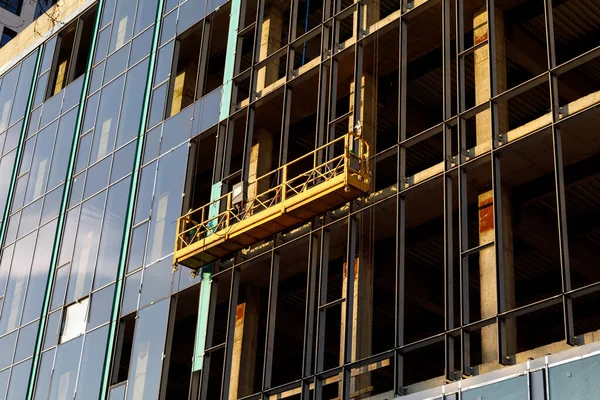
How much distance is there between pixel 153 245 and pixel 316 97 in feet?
24.1

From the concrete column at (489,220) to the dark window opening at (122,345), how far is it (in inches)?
536

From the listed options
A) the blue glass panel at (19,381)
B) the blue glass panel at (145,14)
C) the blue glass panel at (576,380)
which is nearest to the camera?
the blue glass panel at (576,380)

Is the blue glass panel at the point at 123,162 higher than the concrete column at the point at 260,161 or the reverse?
higher

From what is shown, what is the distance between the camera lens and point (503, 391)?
2252 centimetres

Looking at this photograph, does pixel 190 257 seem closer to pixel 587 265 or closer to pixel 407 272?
pixel 407 272

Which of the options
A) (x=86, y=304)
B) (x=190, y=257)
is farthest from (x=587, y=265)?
(x=86, y=304)

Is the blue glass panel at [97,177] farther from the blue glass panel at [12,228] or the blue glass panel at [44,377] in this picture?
the blue glass panel at [44,377]

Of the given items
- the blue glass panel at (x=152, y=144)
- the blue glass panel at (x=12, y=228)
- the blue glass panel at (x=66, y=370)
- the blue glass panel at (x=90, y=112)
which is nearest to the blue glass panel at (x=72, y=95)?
the blue glass panel at (x=90, y=112)

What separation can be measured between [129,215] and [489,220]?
50.7 feet

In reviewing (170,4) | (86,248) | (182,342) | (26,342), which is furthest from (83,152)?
(182,342)

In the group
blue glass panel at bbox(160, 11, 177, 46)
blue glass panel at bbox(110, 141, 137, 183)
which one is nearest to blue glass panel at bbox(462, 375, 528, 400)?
blue glass panel at bbox(110, 141, 137, 183)

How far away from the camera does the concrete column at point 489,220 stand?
2403 centimetres

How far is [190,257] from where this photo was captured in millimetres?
32719

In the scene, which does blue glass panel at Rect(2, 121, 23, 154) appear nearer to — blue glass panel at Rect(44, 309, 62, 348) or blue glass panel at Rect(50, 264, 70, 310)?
blue glass panel at Rect(50, 264, 70, 310)
